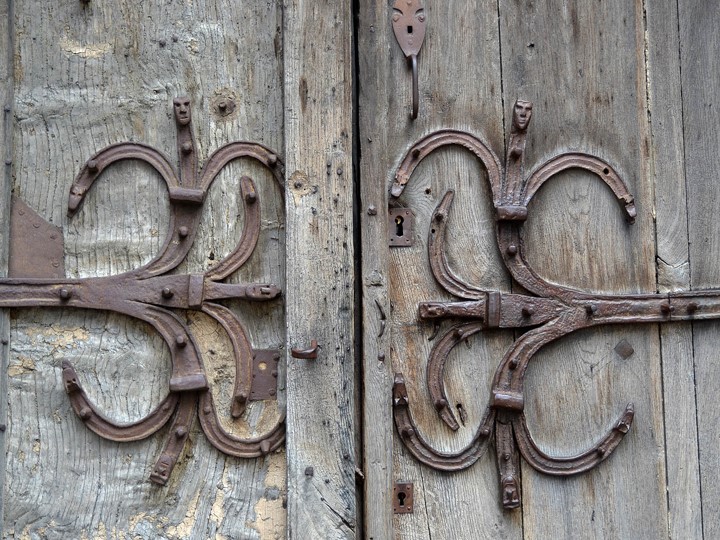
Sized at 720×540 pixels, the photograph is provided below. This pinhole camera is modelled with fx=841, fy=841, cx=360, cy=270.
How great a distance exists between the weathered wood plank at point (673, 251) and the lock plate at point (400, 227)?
0.47 meters

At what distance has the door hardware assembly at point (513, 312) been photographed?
1513mm

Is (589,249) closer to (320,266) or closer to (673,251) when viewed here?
(673,251)

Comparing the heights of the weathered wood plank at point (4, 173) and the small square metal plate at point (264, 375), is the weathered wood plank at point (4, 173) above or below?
above

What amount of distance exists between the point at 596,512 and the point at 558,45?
876mm

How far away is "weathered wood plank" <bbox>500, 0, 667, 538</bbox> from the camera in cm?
154

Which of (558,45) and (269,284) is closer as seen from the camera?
(269,284)

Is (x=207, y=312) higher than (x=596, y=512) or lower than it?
higher

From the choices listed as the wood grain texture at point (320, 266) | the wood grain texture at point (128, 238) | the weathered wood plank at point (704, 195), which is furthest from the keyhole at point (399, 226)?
the weathered wood plank at point (704, 195)

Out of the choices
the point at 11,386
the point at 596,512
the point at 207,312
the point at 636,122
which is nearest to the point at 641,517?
the point at 596,512

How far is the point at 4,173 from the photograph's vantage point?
1.48 metres

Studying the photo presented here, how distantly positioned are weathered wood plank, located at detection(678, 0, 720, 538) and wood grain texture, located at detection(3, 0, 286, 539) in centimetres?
78

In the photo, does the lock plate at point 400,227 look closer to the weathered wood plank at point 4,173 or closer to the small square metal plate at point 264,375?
the small square metal plate at point 264,375

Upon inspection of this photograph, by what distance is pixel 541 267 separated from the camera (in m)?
1.56

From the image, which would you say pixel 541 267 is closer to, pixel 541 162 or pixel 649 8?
pixel 541 162
